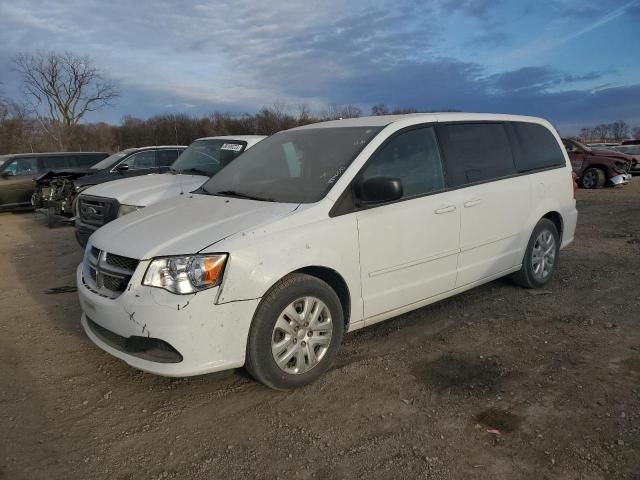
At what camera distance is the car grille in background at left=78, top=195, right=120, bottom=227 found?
636cm

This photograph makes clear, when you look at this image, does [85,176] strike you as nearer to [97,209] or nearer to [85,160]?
[85,160]

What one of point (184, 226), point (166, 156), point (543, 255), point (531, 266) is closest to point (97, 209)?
point (184, 226)

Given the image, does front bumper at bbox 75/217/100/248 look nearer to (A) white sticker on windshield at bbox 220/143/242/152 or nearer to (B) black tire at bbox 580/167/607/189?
(A) white sticker on windshield at bbox 220/143/242/152

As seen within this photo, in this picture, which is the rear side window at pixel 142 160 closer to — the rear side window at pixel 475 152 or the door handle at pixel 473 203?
the rear side window at pixel 475 152

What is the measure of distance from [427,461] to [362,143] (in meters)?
2.25

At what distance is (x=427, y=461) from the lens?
2604 mm

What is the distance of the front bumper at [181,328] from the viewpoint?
2.90 m

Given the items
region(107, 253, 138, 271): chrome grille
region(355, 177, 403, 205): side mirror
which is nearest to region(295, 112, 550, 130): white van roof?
region(355, 177, 403, 205): side mirror

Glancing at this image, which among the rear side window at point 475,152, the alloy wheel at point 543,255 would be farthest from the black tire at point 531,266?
the rear side window at point 475,152

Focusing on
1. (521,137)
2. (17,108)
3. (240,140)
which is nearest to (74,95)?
(17,108)

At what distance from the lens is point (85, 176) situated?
10.4 metres

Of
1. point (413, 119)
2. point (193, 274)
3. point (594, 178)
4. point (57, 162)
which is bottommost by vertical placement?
point (594, 178)

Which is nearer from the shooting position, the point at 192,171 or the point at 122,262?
the point at 122,262

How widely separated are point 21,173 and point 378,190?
12.9 m
